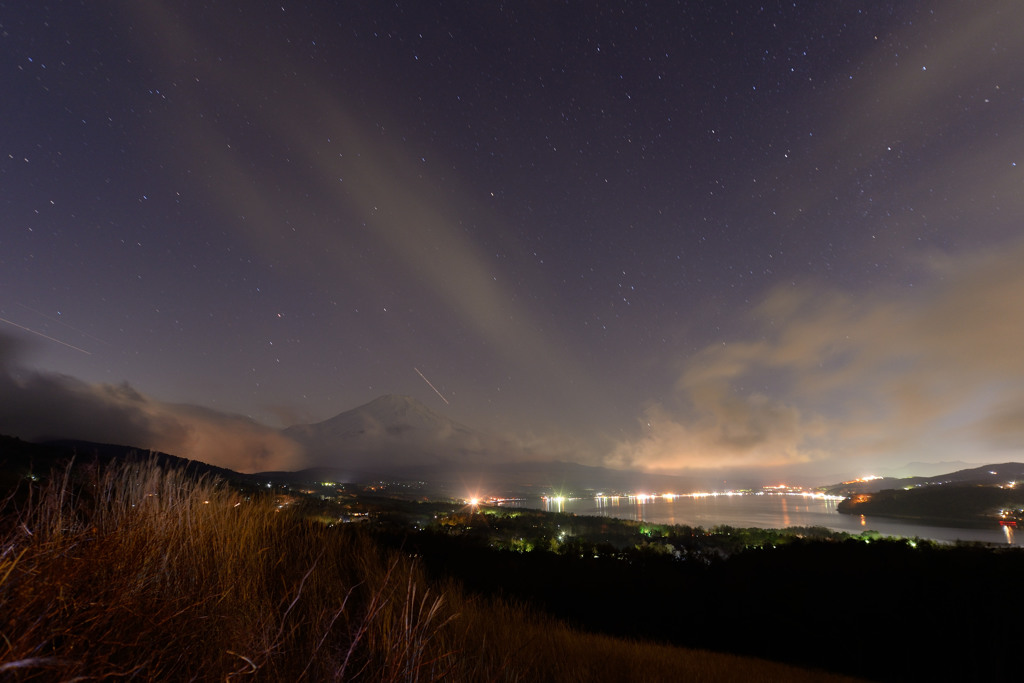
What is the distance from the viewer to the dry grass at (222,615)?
2604mm

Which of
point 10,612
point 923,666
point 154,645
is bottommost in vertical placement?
point 923,666

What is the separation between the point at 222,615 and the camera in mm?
3701

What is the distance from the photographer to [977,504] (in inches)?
1868

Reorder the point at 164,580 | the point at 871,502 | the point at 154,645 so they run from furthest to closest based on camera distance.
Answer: the point at 871,502 → the point at 164,580 → the point at 154,645

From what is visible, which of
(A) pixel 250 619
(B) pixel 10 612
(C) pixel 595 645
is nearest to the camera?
(B) pixel 10 612

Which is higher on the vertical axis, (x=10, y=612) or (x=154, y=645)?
(x=10, y=612)

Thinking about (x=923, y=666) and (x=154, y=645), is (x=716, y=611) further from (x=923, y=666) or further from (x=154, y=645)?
(x=154, y=645)

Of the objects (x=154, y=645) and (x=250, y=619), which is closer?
(x=154, y=645)

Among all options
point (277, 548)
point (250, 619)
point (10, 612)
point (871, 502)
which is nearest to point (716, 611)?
point (277, 548)

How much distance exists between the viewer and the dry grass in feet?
8.54

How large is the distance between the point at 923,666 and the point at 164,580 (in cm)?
1079

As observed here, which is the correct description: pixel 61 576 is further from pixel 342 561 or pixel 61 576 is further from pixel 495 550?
pixel 495 550

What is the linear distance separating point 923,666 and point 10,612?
11.3 m

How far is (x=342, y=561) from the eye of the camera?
6805 millimetres
